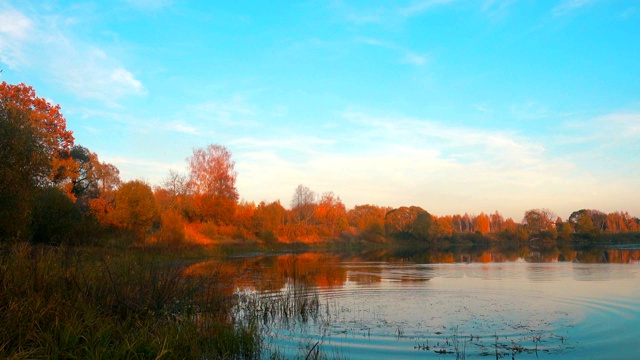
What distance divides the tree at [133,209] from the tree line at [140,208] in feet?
0.25

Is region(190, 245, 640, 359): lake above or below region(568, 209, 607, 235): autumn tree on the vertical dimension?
below

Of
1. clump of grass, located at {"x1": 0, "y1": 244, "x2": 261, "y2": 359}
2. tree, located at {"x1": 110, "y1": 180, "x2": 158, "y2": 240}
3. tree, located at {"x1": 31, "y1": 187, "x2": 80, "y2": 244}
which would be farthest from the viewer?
tree, located at {"x1": 110, "y1": 180, "x2": 158, "y2": 240}

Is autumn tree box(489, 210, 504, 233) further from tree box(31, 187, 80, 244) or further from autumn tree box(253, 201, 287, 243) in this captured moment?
tree box(31, 187, 80, 244)

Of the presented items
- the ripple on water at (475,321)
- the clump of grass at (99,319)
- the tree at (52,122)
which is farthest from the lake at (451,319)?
the tree at (52,122)

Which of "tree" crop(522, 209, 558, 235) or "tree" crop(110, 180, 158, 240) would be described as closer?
"tree" crop(110, 180, 158, 240)

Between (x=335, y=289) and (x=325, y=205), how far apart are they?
7582 cm

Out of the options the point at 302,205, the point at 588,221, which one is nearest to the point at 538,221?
the point at 588,221

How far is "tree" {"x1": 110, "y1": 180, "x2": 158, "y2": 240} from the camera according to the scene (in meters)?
36.1

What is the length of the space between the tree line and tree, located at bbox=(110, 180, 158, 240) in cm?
8

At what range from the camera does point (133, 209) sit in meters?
36.2

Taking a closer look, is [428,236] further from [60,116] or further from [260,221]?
[60,116]

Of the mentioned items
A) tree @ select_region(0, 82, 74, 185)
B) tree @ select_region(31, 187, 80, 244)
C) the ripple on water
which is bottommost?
the ripple on water

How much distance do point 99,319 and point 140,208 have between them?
30.4 m

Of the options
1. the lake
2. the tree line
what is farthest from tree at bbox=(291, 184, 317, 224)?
the lake
